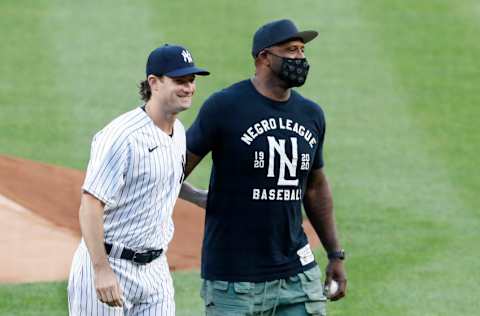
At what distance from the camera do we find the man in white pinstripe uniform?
20.6 feet

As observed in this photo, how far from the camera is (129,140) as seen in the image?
636 cm

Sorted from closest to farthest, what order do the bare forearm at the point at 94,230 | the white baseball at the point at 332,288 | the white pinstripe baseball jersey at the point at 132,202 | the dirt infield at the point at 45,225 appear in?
the bare forearm at the point at 94,230, the white pinstripe baseball jersey at the point at 132,202, the white baseball at the point at 332,288, the dirt infield at the point at 45,225

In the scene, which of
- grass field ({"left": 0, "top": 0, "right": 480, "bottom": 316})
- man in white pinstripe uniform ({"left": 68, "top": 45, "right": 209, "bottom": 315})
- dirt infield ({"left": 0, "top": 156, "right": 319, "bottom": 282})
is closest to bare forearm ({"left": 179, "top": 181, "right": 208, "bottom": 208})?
man in white pinstripe uniform ({"left": 68, "top": 45, "right": 209, "bottom": 315})

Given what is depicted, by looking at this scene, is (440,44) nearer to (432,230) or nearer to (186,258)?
(432,230)

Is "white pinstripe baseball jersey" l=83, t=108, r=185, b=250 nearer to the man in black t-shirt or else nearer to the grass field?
the man in black t-shirt

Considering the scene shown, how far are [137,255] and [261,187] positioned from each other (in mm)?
792

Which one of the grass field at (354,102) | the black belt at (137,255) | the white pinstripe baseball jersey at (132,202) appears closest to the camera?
the white pinstripe baseball jersey at (132,202)

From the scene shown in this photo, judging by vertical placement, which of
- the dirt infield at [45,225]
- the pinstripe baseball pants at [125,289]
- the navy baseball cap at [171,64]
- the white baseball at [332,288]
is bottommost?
the dirt infield at [45,225]

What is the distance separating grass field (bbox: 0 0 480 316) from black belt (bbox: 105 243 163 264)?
2.92 m

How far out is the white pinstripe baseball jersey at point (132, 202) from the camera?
6.30 meters

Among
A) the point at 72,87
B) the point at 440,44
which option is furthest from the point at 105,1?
the point at 440,44

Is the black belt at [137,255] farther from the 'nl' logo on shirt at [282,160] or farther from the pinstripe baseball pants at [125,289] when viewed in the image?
the 'nl' logo on shirt at [282,160]

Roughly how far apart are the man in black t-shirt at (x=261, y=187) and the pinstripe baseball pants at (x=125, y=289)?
437 mm

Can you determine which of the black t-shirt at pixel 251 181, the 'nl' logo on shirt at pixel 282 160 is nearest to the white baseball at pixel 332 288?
the black t-shirt at pixel 251 181
